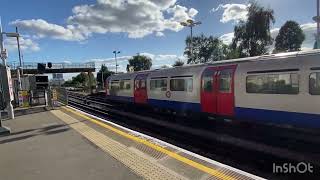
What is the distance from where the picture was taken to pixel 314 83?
1013 cm

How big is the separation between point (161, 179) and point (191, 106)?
1030 centimetres

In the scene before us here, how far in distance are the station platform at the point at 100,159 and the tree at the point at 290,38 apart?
1936 inches

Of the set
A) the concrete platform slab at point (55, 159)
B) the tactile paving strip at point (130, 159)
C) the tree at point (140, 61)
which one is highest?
the tree at point (140, 61)

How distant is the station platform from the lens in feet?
21.5

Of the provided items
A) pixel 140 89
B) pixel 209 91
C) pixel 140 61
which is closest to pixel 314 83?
pixel 209 91

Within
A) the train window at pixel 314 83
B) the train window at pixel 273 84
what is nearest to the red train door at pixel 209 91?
the train window at pixel 273 84

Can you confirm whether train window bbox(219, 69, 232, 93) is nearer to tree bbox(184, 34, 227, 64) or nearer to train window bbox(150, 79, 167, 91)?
train window bbox(150, 79, 167, 91)

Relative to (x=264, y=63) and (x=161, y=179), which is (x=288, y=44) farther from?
(x=161, y=179)

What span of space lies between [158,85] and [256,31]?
1183 inches

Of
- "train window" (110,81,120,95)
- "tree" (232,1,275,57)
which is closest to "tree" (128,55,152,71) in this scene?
"tree" (232,1,275,57)

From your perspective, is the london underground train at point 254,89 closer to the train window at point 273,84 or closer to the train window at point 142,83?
the train window at point 273,84

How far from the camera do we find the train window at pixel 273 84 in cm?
1084

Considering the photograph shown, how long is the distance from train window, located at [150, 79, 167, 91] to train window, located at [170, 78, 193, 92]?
37.4 inches

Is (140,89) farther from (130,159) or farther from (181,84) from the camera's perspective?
(130,159)
